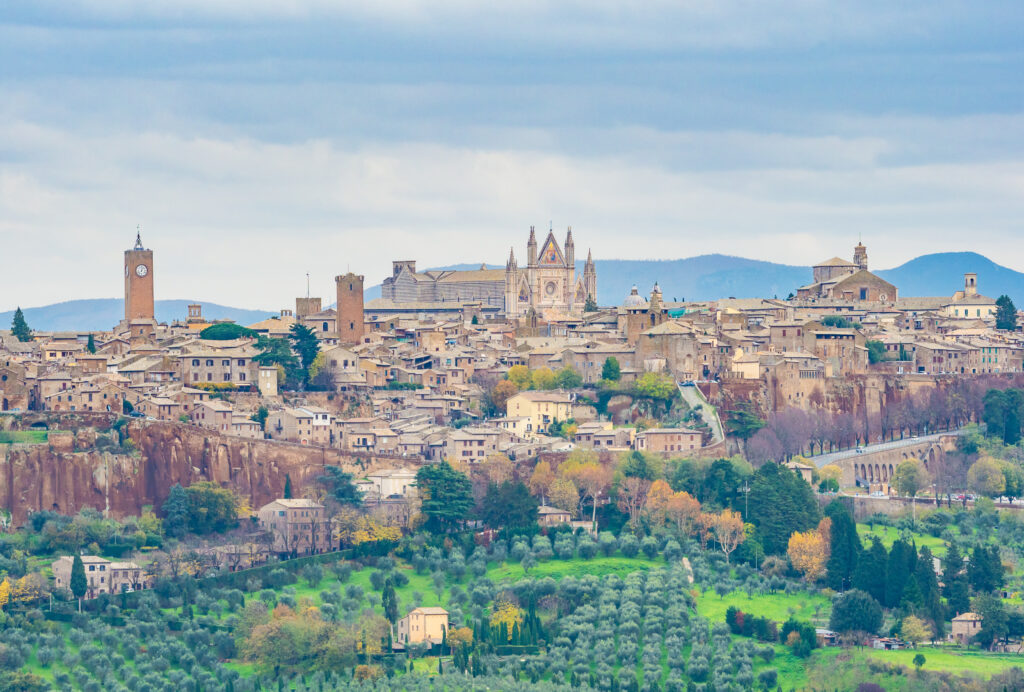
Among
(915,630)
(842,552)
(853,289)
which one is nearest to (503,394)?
(842,552)

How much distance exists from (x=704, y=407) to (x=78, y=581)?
94.7ft

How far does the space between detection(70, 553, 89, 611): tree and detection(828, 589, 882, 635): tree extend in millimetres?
23493

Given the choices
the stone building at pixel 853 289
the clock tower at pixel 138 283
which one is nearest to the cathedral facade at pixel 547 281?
the stone building at pixel 853 289

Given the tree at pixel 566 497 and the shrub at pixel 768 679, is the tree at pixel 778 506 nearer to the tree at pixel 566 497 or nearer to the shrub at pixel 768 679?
the tree at pixel 566 497

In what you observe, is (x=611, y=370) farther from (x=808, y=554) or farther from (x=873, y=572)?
(x=873, y=572)

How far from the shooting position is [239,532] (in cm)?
8288

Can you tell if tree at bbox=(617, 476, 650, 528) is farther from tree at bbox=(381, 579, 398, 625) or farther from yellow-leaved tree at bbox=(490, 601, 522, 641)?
tree at bbox=(381, 579, 398, 625)

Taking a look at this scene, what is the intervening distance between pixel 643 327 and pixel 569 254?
33.7 meters

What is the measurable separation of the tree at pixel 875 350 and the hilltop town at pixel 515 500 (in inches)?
4.8

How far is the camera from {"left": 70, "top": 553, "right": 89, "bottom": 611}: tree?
76.2 meters

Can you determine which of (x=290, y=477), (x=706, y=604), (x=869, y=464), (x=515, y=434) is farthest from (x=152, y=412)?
(x=869, y=464)

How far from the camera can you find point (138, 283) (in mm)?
113000

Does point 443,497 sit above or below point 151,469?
below

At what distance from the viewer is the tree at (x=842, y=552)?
80.7 meters
